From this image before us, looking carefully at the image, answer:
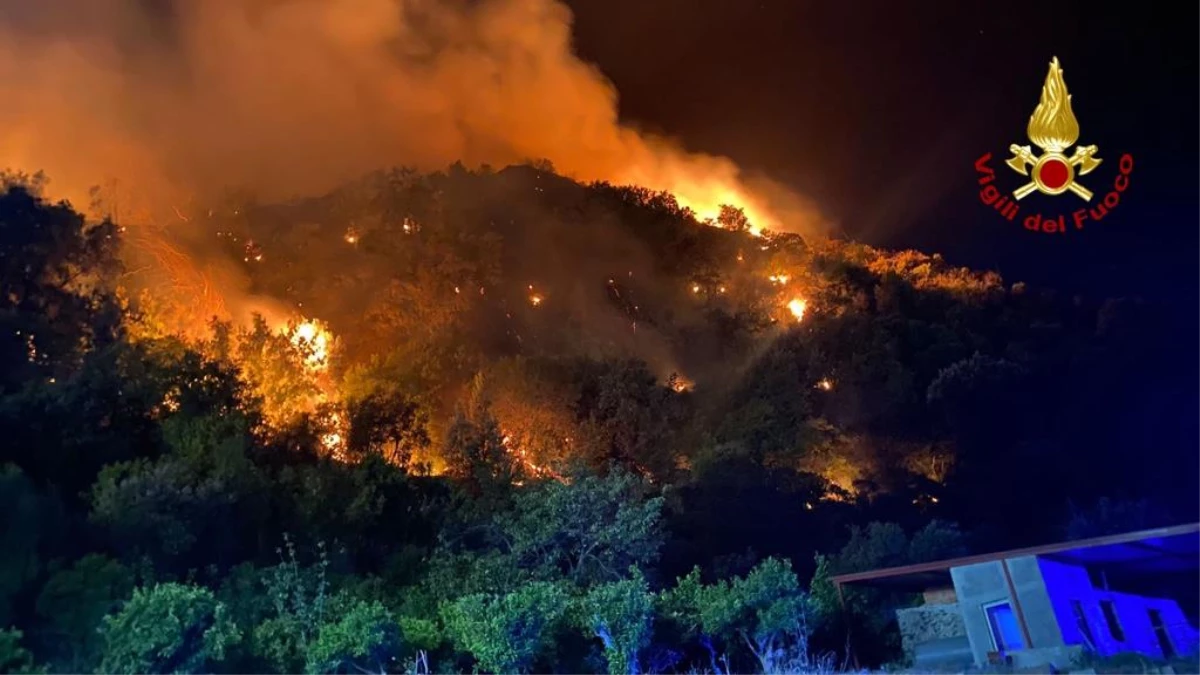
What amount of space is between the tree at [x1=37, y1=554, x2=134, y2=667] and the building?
16.3 meters

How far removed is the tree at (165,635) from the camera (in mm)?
15221

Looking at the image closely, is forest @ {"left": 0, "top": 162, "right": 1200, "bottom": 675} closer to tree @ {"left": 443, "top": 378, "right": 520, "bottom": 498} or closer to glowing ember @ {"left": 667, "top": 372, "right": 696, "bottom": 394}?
tree @ {"left": 443, "top": 378, "right": 520, "bottom": 498}

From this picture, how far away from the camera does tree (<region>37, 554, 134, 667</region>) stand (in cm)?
1670

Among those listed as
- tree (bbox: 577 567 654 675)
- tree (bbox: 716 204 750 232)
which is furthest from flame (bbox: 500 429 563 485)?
tree (bbox: 716 204 750 232)

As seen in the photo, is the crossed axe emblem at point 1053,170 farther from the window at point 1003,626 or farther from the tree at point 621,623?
the tree at point 621,623

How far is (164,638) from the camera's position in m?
15.2

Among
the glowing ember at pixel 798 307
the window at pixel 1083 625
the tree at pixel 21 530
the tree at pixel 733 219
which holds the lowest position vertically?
the window at pixel 1083 625

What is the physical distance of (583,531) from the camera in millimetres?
25453

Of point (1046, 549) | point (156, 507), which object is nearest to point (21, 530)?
point (156, 507)

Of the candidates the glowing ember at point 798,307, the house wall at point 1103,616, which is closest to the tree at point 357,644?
the house wall at point 1103,616

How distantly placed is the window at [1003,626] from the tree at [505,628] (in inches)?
385

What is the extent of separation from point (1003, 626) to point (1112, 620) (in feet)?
12.6

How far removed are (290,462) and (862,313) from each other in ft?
116

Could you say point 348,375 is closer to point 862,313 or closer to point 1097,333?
point 862,313
